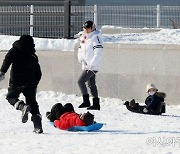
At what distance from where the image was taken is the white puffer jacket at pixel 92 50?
14.3 m

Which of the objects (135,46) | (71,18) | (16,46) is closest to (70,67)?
(135,46)

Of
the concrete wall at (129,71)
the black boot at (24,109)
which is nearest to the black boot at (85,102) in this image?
the concrete wall at (129,71)

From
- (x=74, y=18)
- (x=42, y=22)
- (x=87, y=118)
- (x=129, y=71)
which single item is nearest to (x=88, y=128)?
(x=87, y=118)

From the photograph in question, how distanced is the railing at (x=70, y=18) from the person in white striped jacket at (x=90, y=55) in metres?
4.66

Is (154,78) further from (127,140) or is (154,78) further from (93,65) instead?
(127,140)

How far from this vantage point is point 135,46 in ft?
52.9


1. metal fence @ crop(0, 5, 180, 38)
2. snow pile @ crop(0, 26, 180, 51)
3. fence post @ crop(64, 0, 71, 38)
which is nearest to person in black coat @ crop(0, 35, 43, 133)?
snow pile @ crop(0, 26, 180, 51)

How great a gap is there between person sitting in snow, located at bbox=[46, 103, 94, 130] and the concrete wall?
3.98m

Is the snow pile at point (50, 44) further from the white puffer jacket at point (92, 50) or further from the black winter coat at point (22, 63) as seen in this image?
the black winter coat at point (22, 63)

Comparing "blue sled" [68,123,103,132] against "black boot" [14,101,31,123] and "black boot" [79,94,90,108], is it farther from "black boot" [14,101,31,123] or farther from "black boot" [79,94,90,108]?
"black boot" [79,94,90,108]

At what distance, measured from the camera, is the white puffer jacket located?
14.3 m

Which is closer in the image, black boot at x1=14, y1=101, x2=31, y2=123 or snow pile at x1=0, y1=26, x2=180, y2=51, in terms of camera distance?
black boot at x1=14, y1=101, x2=31, y2=123

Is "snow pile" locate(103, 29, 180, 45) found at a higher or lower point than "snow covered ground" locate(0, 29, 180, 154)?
higher

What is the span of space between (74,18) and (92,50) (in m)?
6.46
